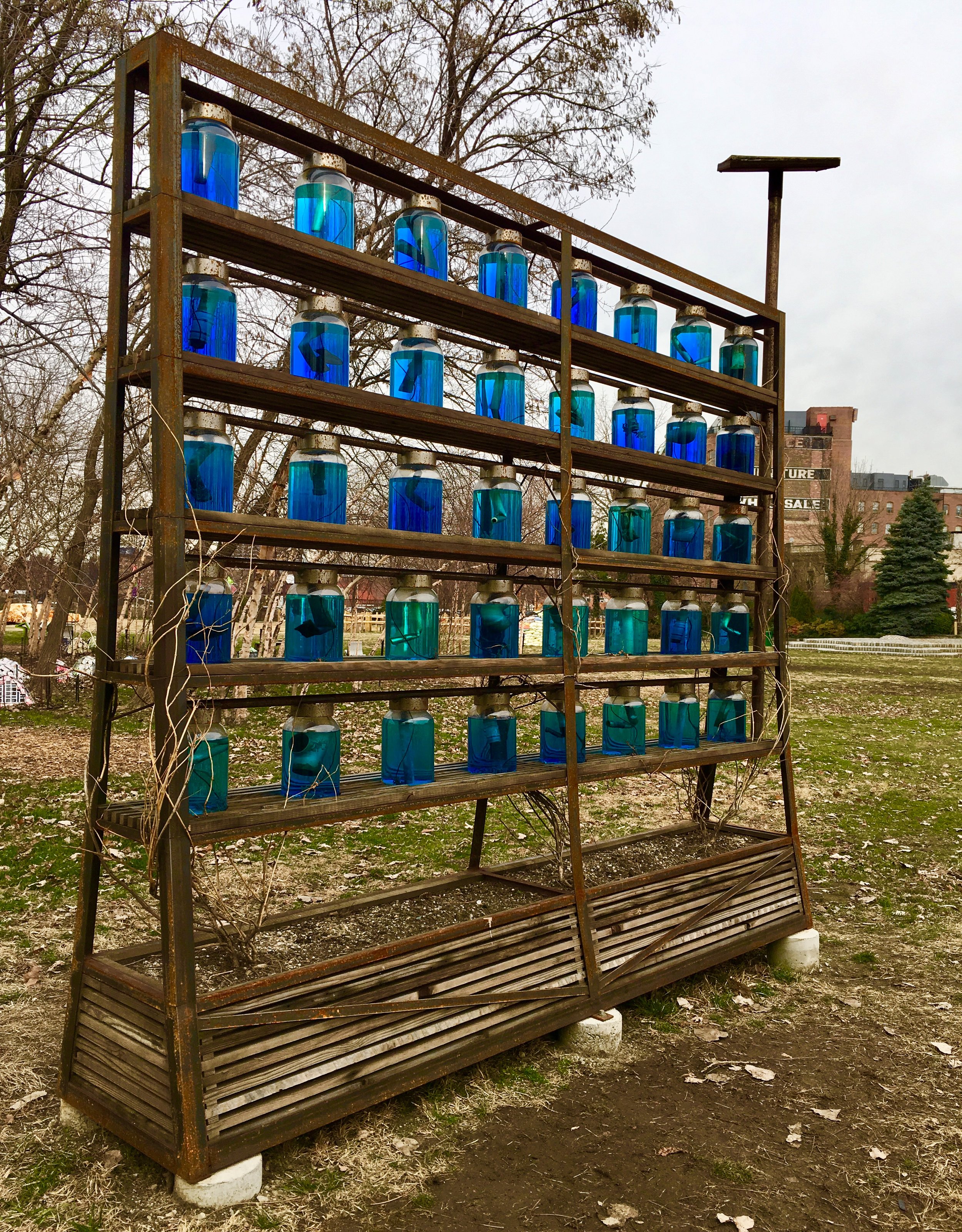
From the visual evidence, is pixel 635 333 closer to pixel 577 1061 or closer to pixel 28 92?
pixel 577 1061

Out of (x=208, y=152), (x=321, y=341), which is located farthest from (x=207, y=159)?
(x=321, y=341)

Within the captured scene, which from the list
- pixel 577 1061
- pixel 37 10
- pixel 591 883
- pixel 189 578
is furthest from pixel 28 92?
pixel 577 1061

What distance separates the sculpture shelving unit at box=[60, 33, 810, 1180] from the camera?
2.76 m

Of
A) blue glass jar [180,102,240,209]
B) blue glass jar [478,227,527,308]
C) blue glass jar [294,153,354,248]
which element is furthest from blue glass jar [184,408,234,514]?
blue glass jar [478,227,527,308]

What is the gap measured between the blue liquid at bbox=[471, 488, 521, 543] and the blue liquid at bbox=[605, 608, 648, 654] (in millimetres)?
699

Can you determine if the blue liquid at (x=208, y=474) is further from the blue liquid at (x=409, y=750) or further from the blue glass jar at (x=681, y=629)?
the blue glass jar at (x=681, y=629)

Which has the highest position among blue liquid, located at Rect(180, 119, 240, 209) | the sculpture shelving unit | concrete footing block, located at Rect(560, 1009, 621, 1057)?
blue liquid, located at Rect(180, 119, 240, 209)

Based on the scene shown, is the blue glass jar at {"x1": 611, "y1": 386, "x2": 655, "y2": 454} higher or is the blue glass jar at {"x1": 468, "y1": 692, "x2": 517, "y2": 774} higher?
the blue glass jar at {"x1": 611, "y1": 386, "x2": 655, "y2": 454}

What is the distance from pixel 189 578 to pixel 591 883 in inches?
98.3

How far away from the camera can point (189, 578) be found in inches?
117

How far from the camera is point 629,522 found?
14.7 feet

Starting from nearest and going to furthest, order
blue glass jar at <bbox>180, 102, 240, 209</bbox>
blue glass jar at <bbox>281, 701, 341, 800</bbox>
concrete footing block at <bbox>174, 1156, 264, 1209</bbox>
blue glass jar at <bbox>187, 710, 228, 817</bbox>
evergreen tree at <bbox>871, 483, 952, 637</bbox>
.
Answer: concrete footing block at <bbox>174, 1156, 264, 1209</bbox> → blue glass jar at <bbox>180, 102, 240, 209</bbox> → blue glass jar at <bbox>187, 710, 228, 817</bbox> → blue glass jar at <bbox>281, 701, 341, 800</bbox> → evergreen tree at <bbox>871, 483, 952, 637</bbox>

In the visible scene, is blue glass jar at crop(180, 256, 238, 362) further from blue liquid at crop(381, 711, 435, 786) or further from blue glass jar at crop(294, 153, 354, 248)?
blue liquid at crop(381, 711, 435, 786)

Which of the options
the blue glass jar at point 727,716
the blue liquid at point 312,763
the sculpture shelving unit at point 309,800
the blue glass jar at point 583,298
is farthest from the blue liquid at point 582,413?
the blue liquid at point 312,763
